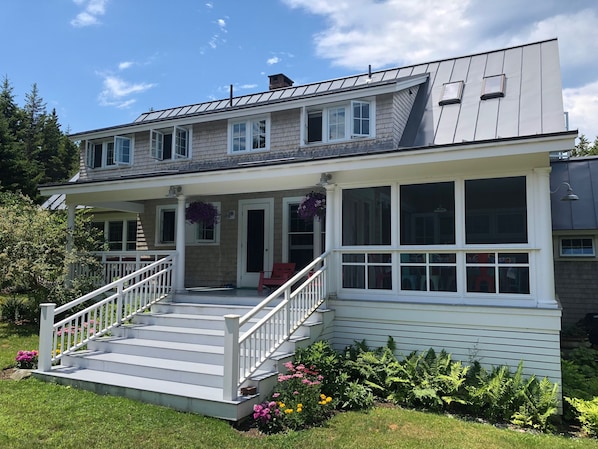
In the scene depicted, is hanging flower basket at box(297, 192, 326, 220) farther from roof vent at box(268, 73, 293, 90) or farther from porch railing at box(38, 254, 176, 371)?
roof vent at box(268, 73, 293, 90)

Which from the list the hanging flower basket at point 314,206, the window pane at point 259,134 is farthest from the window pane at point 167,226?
the hanging flower basket at point 314,206

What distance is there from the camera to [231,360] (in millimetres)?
5398

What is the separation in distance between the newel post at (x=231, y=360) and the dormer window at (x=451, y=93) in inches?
327

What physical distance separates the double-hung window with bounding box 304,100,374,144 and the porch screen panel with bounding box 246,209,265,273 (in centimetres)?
252

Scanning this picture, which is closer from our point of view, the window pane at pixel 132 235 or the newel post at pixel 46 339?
the newel post at pixel 46 339

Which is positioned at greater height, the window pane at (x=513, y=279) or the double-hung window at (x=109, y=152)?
the double-hung window at (x=109, y=152)

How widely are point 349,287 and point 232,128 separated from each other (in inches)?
251

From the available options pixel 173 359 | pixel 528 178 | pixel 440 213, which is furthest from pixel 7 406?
pixel 528 178

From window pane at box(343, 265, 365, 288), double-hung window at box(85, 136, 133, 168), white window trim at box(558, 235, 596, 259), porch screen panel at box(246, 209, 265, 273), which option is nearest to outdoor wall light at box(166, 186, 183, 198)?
porch screen panel at box(246, 209, 265, 273)

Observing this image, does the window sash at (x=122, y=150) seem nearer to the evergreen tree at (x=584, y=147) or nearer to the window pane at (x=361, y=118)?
the window pane at (x=361, y=118)

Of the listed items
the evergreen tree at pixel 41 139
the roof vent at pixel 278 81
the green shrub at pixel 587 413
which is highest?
the evergreen tree at pixel 41 139

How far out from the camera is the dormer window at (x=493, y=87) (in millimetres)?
10594

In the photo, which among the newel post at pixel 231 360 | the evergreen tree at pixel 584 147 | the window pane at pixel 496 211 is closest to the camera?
the newel post at pixel 231 360

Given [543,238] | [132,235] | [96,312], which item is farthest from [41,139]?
[543,238]
